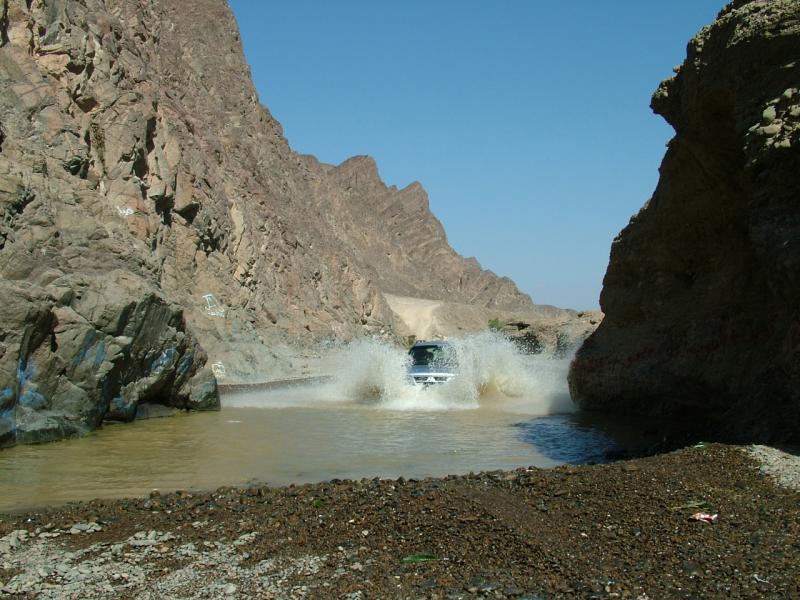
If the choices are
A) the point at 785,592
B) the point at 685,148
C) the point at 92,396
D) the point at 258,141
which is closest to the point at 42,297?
the point at 92,396

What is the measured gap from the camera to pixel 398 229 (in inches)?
5118

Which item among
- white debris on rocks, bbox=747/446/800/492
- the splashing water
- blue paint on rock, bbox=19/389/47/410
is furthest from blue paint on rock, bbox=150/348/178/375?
white debris on rocks, bbox=747/446/800/492

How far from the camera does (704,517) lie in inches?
222

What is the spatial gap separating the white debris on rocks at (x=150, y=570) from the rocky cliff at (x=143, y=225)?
5484 mm

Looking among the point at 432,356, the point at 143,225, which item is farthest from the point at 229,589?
the point at 143,225

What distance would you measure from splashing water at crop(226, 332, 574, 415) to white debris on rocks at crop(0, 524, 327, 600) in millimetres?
11209

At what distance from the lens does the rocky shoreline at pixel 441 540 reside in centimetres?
479

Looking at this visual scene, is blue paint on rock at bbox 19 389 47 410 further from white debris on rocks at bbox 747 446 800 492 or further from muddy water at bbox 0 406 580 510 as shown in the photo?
white debris on rocks at bbox 747 446 800 492

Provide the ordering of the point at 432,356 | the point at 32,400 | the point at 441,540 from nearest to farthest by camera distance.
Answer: the point at 441,540
the point at 32,400
the point at 432,356

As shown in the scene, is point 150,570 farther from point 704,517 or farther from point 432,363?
point 432,363

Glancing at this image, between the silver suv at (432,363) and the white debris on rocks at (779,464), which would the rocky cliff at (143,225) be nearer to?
the silver suv at (432,363)

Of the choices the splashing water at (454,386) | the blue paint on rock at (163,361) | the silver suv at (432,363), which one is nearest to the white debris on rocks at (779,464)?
the splashing water at (454,386)

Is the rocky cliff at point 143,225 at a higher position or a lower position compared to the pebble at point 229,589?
higher

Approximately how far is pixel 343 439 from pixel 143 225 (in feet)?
47.7
